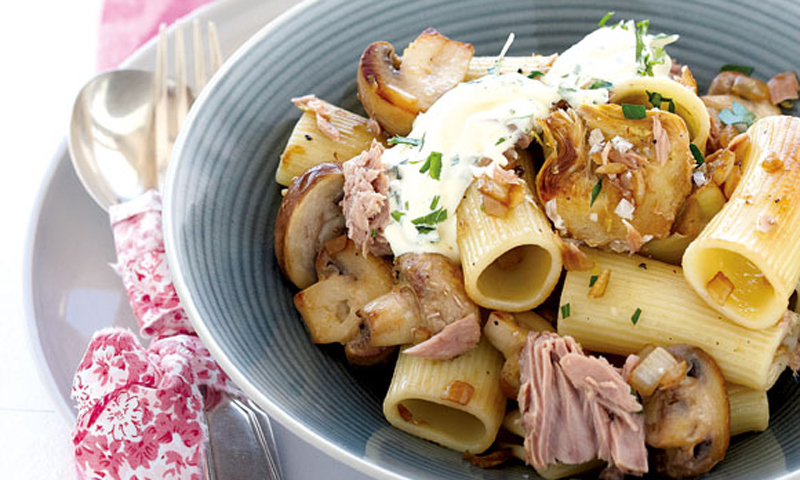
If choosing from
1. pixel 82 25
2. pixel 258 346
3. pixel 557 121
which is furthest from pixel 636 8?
pixel 82 25

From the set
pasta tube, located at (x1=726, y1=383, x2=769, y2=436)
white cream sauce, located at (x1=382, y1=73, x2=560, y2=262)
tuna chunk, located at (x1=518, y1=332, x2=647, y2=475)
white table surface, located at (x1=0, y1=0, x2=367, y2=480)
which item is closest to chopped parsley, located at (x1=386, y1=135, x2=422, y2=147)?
white cream sauce, located at (x1=382, y1=73, x2=560, y2=262)

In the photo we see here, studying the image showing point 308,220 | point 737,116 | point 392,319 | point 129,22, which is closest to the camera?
point 392,319

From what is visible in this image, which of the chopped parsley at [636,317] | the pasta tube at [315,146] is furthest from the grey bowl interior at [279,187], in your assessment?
the chopped parsley at [636,317]

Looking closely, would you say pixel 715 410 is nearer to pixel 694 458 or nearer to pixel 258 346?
pixel 694 458

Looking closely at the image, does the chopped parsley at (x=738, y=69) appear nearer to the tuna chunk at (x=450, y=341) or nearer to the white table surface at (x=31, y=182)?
the tuna chunk at (x=450, y=341)

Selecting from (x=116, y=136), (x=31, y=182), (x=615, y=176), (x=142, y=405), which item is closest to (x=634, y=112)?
(x=615, y=176)

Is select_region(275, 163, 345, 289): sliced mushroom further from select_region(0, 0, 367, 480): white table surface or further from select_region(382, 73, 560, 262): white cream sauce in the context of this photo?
select_region(0, 0, 367, 480): white table surface

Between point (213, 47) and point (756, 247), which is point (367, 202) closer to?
point (756, 247)
